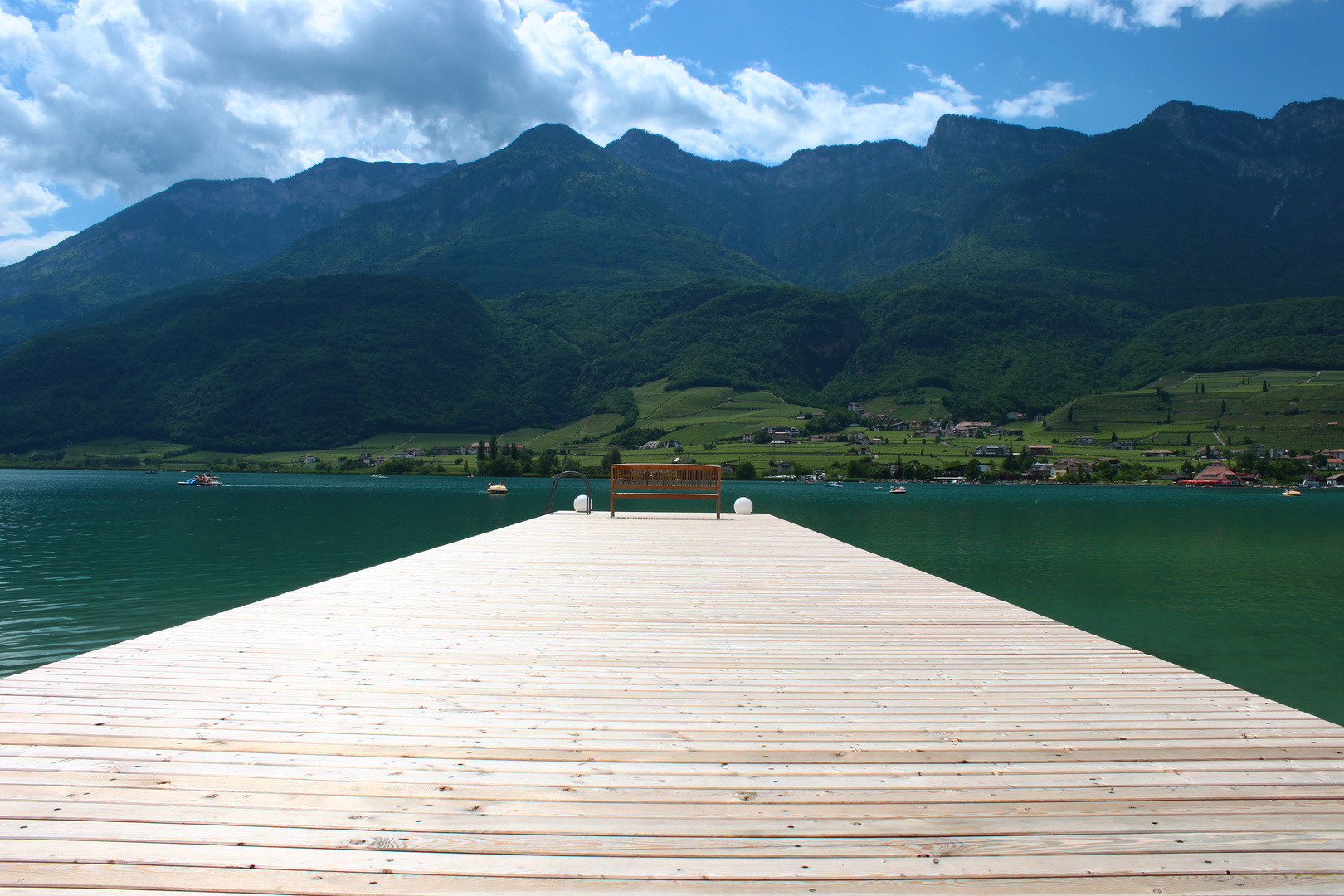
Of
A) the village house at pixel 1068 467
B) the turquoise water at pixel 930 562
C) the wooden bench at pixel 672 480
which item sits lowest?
the village house at pixel 1068 467

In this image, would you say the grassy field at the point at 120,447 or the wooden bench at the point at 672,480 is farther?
the grassy field at the point at 120,447

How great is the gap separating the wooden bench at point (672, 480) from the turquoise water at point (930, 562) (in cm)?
652

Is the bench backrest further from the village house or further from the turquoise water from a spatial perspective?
the village house

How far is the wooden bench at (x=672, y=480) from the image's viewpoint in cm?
1612

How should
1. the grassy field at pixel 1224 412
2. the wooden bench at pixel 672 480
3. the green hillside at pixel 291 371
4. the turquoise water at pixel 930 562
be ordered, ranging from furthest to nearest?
the green hillside at pixel 291 371
the grassy field at pixel 1224 412
the wooden bench at pixel 672 480
the turquoise water at pixel 930 562

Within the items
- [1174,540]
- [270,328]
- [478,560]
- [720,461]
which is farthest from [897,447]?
[270,328]

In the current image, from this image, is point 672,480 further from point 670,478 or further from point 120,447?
point 120,447

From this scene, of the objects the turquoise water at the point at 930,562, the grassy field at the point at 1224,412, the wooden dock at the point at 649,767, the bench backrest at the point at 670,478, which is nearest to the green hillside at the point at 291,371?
the turquoise water at the point at 930,562

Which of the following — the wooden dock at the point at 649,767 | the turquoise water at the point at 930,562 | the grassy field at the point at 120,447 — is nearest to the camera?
the wooden dock at the point at 649,767

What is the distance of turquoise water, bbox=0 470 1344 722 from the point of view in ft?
37.9

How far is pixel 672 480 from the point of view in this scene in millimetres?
17094

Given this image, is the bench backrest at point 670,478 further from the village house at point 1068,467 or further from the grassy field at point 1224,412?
the grassy field at point 1224,412

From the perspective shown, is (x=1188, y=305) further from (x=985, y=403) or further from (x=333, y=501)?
(x=333, y=501)

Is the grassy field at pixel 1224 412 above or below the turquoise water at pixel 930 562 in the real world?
above
